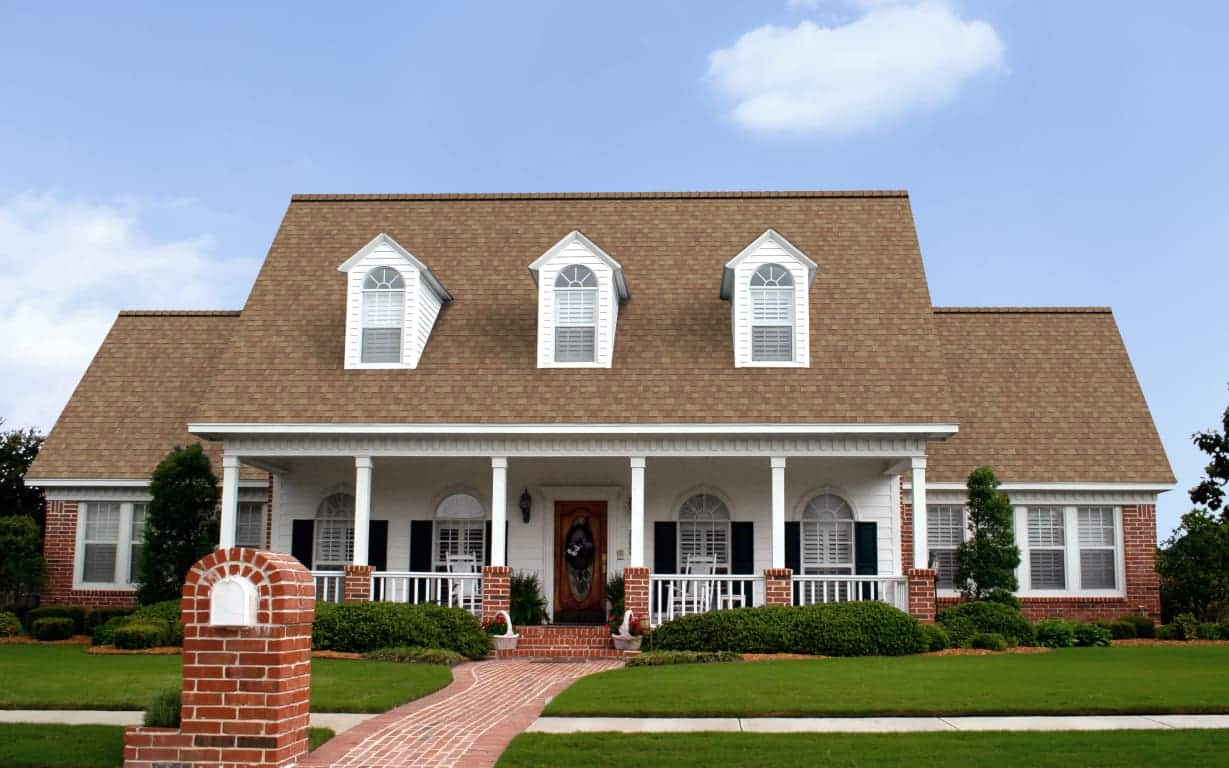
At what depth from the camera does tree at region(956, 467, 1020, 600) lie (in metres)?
22.1

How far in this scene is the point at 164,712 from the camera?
9.25 m

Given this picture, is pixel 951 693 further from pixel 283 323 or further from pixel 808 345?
pixel 283 323

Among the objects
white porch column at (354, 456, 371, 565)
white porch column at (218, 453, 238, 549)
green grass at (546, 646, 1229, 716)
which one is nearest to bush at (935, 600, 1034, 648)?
green grass at (546, 646, 1229, 716)

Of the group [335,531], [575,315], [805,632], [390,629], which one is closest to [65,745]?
[390,629]

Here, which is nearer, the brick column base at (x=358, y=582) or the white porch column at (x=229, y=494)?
the brick column base at (x=358, y=582)

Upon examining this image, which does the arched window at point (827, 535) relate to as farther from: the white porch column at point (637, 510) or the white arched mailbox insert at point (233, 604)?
the white arched mailbox insert at point (233, 604)

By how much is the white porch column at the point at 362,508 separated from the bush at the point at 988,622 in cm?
996

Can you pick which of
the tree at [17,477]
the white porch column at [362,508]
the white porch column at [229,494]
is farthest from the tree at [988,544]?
the tree at [17,477]

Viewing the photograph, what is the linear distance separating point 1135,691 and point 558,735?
6.74 m

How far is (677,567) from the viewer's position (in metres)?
22.4

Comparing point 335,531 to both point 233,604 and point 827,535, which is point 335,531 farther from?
point 233,604

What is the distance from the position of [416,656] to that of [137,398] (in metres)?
11.8

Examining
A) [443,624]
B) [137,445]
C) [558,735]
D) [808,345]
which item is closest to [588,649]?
[443,624]

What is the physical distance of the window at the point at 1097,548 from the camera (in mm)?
24391
